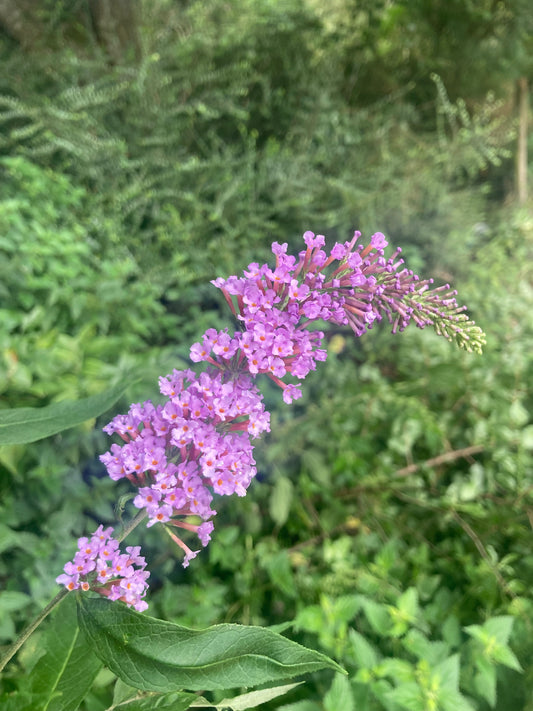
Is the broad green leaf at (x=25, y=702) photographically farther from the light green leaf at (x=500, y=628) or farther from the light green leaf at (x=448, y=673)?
the light green leaf at (x=500, y=628)

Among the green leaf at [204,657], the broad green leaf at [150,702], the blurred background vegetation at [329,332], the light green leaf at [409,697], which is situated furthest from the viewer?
the blurred background vegetation at [329,332]

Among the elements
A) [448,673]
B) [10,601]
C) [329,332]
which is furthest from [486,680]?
[329,332]

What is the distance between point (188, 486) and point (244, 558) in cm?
95

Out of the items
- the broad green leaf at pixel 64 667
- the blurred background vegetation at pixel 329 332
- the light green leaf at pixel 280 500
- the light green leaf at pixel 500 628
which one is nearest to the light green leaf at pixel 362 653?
the blurred background vegetation at pixel 329 332

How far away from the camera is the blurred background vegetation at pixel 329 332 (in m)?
1.08

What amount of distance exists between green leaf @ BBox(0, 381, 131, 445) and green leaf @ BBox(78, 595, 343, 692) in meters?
0.24

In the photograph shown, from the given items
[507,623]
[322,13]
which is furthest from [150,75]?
[507,623]

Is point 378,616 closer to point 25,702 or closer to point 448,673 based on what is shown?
point 448,673

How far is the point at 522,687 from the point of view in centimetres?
99

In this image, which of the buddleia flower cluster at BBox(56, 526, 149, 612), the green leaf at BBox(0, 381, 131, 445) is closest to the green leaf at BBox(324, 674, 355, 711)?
the buddleia flower cluster at BBox(56, 526, 149, 612)

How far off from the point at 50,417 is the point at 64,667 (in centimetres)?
30

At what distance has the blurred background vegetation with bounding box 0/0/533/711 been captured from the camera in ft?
3.55

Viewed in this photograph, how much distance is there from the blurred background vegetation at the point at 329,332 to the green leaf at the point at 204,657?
13.5 inches

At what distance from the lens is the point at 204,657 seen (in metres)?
0.43
